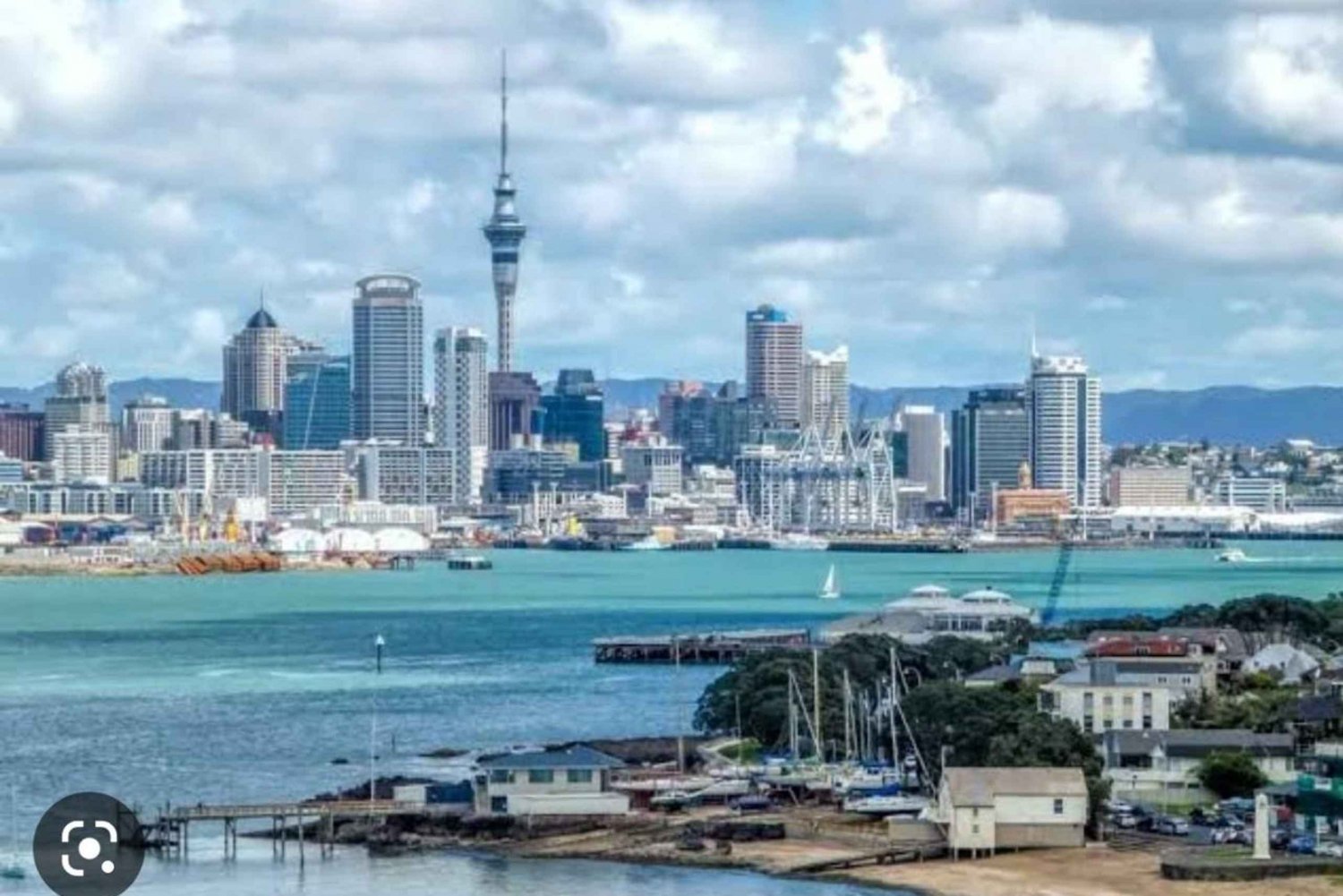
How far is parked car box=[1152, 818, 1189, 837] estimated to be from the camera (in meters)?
39.8

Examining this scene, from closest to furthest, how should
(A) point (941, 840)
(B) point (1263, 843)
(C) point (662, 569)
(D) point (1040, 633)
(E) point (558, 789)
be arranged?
1. (B) point (1263, 843)
2. (A) point (941, 840)
3. (E) point (558, 789)
4. (D) point (1040, 633)
5. (C) point (662, 569)

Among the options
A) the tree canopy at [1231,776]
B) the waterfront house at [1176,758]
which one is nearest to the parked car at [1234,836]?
the tree canopy at [1231,776]

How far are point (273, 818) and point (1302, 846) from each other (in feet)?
39.5

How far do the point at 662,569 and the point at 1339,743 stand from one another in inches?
5065

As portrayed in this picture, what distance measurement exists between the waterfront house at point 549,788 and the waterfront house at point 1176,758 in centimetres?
601

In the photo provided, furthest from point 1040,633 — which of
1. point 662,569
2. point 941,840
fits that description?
point 662,569

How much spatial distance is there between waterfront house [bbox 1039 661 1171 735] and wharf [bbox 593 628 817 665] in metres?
29.0

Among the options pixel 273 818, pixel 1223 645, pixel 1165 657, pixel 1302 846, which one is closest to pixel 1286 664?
pixel 1165 657

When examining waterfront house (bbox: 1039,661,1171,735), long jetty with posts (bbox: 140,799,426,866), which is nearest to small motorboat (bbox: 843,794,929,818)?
long jetty with posts (bbox: 140,799,426,866)

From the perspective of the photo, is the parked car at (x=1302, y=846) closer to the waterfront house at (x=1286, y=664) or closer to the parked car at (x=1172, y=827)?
the parked car at (x=1172, y=827)

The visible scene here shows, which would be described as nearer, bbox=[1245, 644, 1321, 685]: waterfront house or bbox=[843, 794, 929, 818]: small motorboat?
bbox=[843, 794, 929, 818]: small motorboat

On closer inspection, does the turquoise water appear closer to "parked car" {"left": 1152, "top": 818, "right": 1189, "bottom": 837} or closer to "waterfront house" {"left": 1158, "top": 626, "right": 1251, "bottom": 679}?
"parked car" {"left": 1152, "top": 818, "right": 1189, "bottom": 837}

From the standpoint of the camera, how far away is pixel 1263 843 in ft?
121

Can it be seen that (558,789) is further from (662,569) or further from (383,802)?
(662,569)
